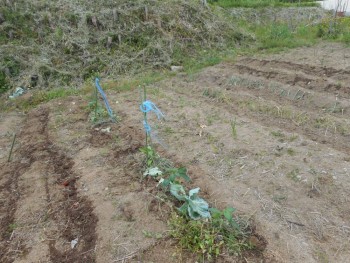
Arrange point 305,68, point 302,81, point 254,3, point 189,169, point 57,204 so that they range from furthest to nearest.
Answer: point 254,3, point 305,68, point 302,81, point 189,169, point 57,204

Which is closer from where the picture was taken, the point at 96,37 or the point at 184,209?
the point at 184,209

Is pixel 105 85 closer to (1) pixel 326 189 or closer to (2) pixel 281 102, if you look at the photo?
(2) pixel 281 102

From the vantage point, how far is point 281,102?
458 cm

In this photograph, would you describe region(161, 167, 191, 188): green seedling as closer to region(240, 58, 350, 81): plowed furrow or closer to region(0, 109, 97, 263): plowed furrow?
region(0, 109, 97, 263): plowed furrow

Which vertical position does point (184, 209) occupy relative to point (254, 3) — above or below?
below

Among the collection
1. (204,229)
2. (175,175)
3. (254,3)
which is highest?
(254,3)

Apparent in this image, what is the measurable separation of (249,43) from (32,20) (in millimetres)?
4589

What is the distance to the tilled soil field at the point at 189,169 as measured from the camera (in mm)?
2305

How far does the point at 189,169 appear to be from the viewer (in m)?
3.06

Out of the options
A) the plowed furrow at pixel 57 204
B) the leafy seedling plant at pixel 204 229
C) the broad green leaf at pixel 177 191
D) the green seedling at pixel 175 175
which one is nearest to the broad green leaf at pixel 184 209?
the leafy seedling plant at pixel 204 229

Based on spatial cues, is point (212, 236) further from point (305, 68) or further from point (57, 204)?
point (305, 68)

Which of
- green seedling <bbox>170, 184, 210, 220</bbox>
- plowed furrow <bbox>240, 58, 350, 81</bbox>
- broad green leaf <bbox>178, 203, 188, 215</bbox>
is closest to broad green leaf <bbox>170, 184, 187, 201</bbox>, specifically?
green seedling <bbox>170, 184, 210, 220</bbox>

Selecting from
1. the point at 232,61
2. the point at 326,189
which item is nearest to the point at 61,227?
the point at 326,189

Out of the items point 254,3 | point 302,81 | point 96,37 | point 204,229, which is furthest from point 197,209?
point 254,3
